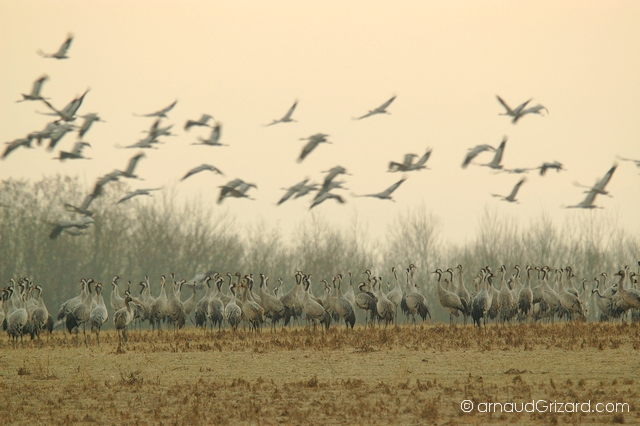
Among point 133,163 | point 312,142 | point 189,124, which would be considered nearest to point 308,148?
point 312,142

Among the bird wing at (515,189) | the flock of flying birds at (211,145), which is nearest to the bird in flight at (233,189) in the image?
the flock of flying birds at (211,145)

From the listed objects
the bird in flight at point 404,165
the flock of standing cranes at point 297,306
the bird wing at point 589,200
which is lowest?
the flock of standing cranes at point 297,306

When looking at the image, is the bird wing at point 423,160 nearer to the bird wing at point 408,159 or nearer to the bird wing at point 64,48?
the bird wing at point 408,159

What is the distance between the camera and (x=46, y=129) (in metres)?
24.3

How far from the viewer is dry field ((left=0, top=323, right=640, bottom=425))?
13.4m

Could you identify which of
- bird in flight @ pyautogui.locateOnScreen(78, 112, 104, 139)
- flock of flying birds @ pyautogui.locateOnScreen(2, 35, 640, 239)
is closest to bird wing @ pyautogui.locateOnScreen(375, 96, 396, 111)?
flock of flying birds @ pyautogui.locateOnScreen(2, 35, 640, 239)

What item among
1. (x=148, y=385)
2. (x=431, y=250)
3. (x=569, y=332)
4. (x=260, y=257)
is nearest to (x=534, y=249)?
(x=431, y=250)

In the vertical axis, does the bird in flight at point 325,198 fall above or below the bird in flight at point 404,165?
below

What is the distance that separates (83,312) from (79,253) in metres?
26.1

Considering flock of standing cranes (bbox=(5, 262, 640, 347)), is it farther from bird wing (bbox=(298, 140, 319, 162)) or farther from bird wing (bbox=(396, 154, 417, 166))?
bird wing (bbox=(298, 140, 319, 162))

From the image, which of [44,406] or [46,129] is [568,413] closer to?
[44,406]

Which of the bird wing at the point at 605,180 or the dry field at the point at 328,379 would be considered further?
the bird wing at the point at 605,180

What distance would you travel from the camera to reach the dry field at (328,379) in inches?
527

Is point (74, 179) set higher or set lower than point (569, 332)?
higher
